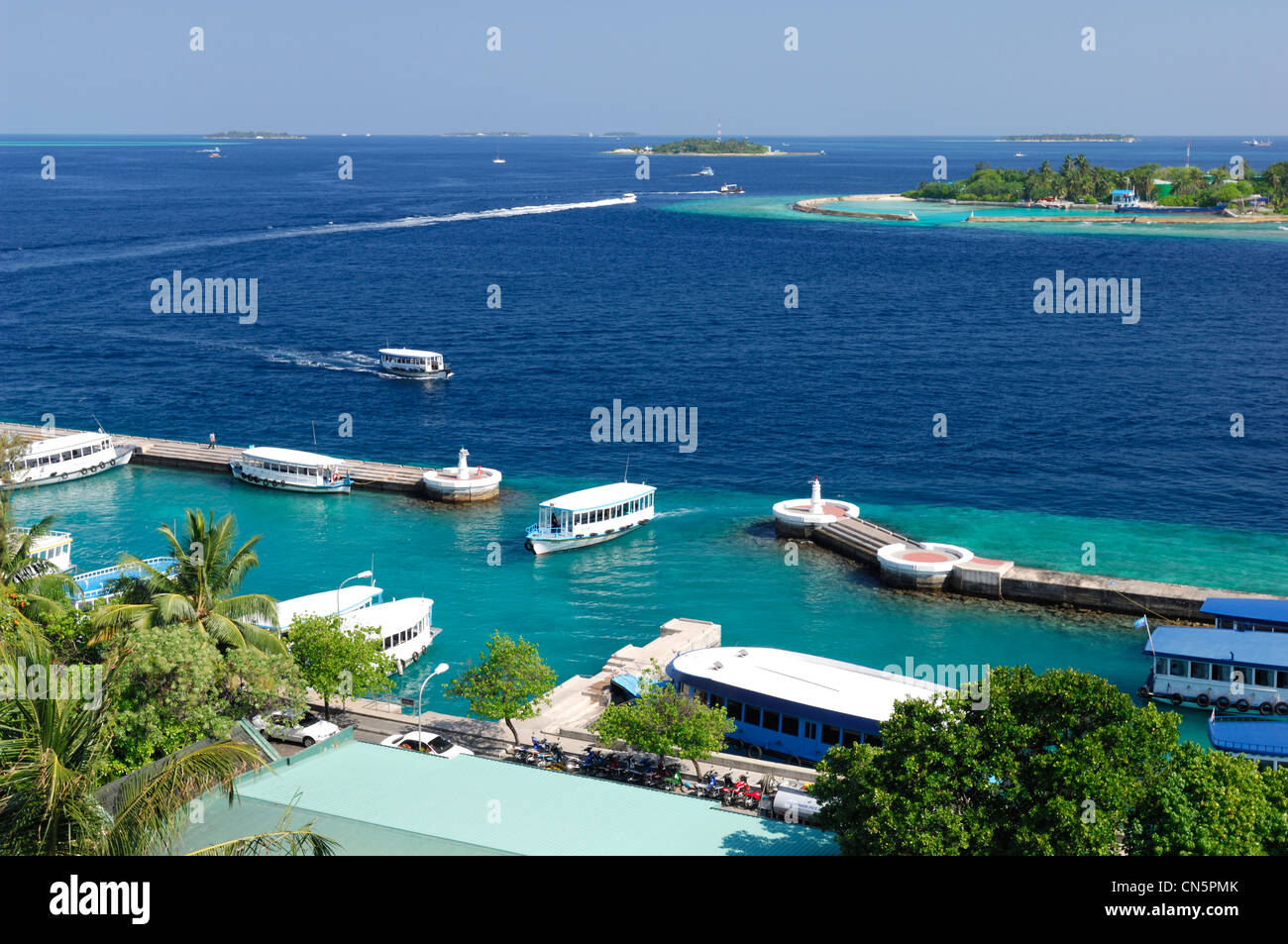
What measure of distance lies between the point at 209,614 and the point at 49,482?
53877 mm

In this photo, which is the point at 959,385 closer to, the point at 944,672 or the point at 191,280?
the point at 944,672

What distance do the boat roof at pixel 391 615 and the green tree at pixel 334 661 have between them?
691cm

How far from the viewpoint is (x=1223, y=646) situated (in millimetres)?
57844

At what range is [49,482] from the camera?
8994 centimetres

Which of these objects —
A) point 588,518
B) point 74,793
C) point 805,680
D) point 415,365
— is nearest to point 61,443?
point 588,518

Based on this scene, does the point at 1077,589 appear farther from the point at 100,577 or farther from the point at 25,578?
the point at 100,577

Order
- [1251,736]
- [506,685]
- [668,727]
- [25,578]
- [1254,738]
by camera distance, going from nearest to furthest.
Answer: [668,727], [1254,738], [1251,736], [506,685], [25,578]

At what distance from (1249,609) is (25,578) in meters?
58.4

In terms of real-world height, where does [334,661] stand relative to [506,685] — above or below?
above

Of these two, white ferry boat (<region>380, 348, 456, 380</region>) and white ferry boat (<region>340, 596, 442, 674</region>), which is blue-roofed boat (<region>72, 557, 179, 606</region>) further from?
white ferry boat (<region>380, 348, 456, 380</region>)

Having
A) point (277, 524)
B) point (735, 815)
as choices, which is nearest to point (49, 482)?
point (277, 524)

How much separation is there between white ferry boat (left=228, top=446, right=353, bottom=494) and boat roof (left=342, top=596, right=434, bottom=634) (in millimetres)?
27412

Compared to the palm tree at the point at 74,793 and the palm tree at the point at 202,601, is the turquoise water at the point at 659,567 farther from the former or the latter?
the palm tree at the point at 74,793
